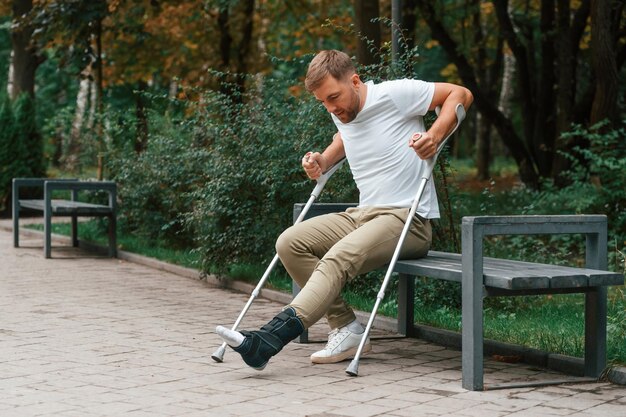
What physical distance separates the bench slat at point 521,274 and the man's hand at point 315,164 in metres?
0.87

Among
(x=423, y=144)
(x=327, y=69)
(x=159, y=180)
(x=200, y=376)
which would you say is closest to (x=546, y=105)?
(x=159, y=180)

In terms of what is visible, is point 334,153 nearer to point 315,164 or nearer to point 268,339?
point 315,164

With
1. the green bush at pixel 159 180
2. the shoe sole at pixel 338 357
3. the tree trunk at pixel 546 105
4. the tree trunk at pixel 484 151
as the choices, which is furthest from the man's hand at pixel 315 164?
the tree trunk at pixel 484 151

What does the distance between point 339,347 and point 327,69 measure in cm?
162

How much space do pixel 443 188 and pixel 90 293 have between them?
330 centimetres

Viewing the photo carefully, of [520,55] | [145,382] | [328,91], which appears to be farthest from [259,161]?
[520,55]

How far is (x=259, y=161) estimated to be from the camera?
10.2 meters

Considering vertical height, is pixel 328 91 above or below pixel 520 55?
below

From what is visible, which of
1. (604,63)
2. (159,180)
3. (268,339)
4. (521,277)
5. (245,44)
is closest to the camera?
(521,277)

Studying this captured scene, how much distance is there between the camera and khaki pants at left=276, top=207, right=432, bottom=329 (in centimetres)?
611

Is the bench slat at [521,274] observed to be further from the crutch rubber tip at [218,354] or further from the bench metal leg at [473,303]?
the crutch rubber tip at [218,354]

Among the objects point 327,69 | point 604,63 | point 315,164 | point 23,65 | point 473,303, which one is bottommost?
point 473,303

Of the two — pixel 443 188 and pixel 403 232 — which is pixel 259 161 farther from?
pixel 403 232

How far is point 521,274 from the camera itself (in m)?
5.80
